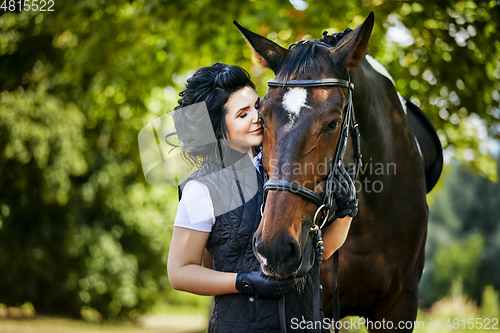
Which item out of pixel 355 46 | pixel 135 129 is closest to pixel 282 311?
pixel 355 46

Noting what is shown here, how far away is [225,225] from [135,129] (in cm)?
727

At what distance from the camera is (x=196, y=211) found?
1655mm

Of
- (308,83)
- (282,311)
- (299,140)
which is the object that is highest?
(308,83)

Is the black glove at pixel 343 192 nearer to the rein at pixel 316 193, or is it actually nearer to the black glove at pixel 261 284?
the rein at pixel 316 193

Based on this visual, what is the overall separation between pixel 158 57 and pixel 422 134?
3702mm

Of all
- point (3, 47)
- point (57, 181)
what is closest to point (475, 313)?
point (57, 181)

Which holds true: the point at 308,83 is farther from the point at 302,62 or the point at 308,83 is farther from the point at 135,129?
the point at 135,129

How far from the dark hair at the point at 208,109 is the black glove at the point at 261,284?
0.59 meters

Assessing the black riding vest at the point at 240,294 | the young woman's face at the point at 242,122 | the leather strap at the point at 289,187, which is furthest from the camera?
the young woman's face at the point at 242,122

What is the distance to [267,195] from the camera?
5.02 ft

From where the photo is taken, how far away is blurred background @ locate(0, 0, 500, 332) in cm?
457

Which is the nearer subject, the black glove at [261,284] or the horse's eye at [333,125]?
the black glove at [261,284]

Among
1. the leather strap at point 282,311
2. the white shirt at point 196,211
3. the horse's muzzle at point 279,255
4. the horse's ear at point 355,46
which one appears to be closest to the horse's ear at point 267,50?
the horse's ear at point 355,46

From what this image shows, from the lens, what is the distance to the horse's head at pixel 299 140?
4.70 ft
